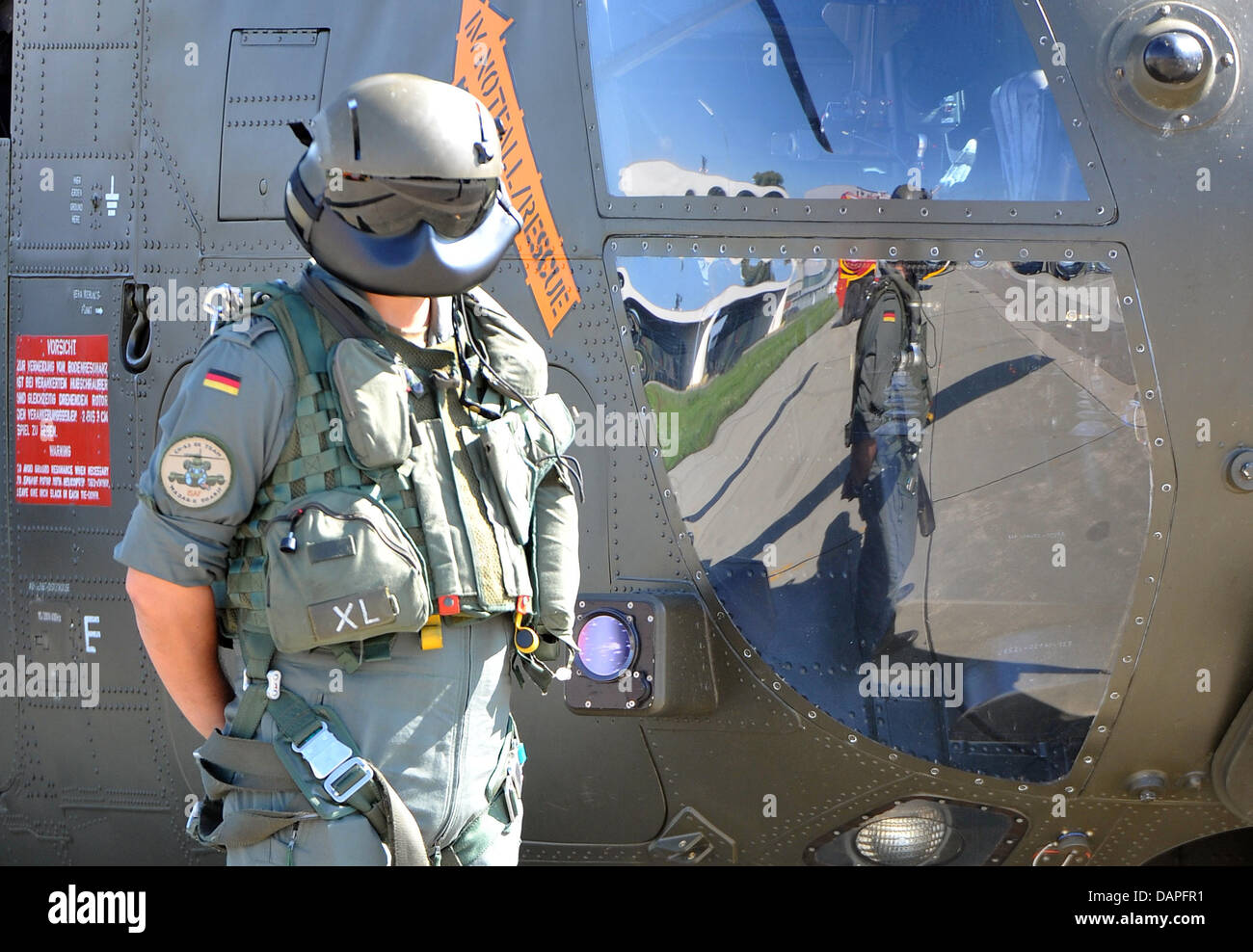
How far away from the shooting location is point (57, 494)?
3248 mm

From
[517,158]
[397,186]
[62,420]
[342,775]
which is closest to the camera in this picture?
[342,775]

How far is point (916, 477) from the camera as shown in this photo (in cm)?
282

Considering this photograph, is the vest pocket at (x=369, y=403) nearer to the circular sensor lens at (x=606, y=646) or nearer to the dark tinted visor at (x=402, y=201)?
the dark tinted visor at (x=402, y=201)

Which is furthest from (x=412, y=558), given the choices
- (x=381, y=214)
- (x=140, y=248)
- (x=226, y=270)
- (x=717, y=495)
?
(x=140, y=248)

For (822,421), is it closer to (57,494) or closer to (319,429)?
(319,429)

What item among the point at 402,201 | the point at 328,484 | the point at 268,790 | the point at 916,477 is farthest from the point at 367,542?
the point at 916,477

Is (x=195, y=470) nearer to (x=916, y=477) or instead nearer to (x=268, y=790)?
(x=268, y=790)

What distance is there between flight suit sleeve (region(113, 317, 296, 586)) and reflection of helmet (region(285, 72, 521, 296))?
206 millimetres

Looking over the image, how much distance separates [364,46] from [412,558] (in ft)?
5.43

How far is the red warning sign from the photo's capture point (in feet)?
10.6

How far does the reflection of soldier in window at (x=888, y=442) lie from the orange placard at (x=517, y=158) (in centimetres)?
72

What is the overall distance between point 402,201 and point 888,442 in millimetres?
1295

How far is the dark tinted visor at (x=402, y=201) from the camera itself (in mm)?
2031

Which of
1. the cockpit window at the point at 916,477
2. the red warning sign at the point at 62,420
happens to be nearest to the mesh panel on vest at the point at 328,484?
the cockpit window at the point at 916,477
